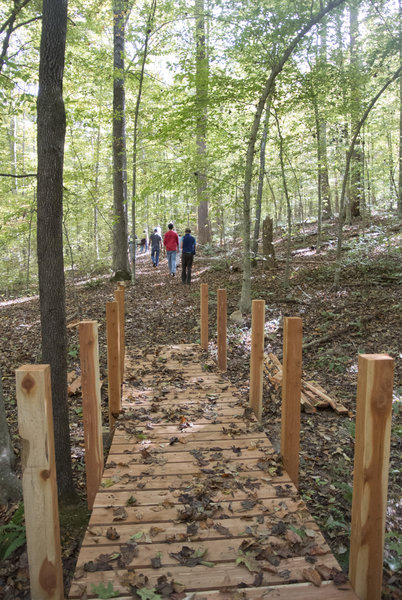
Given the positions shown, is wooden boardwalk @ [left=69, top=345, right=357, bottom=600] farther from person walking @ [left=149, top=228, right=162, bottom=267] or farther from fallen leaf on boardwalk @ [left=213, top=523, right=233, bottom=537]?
person walking @ [left=149, top=228, right=162, bottom=267]

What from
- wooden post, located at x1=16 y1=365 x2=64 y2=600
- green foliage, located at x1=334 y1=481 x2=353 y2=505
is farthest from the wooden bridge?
green foliage, located at x1=334 y1=481 x2=353 y2=505

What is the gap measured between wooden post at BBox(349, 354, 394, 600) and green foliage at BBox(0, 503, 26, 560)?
2.13 meters

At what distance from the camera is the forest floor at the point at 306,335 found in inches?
121

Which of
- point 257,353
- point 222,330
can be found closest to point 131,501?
point 257,353

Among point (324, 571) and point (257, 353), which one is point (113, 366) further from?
point (324, 571)

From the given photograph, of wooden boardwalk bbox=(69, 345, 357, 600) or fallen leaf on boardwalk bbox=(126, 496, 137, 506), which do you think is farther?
fallen leaf on boardwalk bbox=(126, 496, 137, 506)

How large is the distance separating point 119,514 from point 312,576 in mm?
1236

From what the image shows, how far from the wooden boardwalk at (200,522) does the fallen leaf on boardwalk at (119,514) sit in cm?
1

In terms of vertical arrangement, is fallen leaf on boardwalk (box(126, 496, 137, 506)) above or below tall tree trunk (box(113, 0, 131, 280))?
below

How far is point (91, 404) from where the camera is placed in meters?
2.97

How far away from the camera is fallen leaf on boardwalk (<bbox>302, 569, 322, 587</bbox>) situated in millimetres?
1976

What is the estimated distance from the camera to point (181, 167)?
29.6 ft

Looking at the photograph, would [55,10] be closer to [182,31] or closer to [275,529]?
[275,529]

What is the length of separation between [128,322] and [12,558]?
7.01 m
